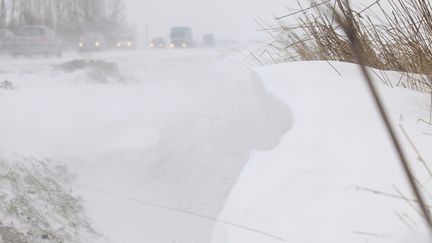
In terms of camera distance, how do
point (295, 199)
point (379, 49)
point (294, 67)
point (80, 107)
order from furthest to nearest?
point (80, 107)
point (379, 49)
point (294, 67)
point (295, 199)

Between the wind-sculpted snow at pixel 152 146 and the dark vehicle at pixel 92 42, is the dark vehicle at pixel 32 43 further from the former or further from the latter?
the wind-sculpted snow at pixel 152 146

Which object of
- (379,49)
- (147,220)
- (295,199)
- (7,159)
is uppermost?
(379,49)

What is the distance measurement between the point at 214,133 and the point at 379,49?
1390 mm

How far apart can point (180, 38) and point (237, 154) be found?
1142 inches

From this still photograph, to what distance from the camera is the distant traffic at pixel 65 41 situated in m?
17.3

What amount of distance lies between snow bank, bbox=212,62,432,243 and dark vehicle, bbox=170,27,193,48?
2958 cm

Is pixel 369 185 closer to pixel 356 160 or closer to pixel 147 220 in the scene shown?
pixel 356 160

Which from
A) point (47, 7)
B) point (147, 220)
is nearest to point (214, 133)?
point (147, 220)

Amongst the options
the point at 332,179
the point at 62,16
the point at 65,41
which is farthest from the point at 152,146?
the point at 62,16

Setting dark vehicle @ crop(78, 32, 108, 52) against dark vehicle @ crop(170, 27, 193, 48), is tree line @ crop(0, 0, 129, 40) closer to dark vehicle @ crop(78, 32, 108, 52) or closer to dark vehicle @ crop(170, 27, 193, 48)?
dark vehicle @ crop(78, 32, 108, 52)

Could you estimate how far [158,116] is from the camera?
542 cm

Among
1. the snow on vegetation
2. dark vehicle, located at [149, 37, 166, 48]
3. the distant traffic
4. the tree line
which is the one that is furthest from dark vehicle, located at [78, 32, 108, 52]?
the snow on vegetation

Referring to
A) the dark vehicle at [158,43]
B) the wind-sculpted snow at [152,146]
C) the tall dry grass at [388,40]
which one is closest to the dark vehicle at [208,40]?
the dark vehicle at [158,43]

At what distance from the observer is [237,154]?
3.26m
